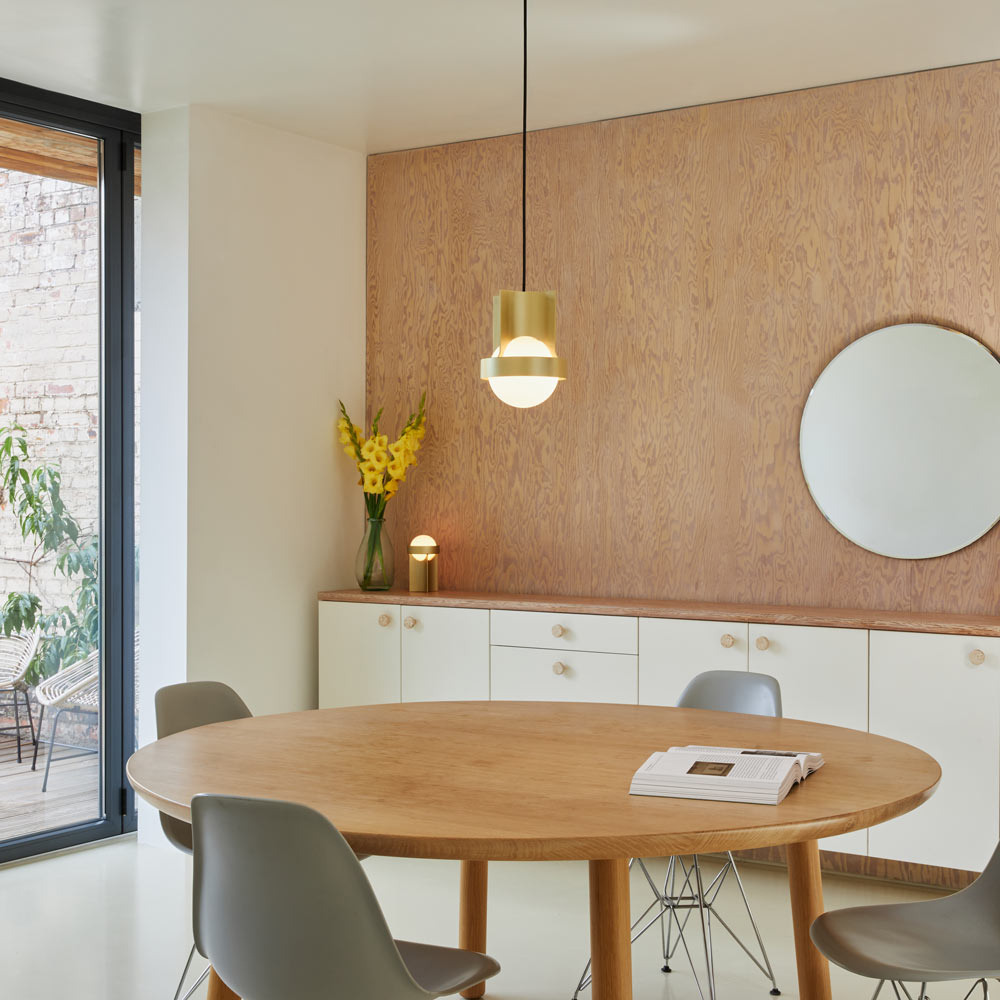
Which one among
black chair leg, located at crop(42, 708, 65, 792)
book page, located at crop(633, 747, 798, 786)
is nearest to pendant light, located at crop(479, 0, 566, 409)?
book page, located at crop(633, 747, 798, 786)

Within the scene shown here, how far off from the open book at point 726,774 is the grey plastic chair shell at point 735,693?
0.75m

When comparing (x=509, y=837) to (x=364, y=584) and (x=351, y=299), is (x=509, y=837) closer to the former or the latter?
(x=364, y=584)

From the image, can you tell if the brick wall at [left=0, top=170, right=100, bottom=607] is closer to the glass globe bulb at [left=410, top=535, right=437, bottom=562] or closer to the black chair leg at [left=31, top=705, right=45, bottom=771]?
the black chair leg at [left=31, top=705, right=45, bottom=771]

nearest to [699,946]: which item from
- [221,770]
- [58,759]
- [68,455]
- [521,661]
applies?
[521,661]

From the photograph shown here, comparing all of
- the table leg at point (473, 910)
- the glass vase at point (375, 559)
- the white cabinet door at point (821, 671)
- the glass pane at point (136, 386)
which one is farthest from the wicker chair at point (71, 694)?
the white cabinet door at point (821, 671)

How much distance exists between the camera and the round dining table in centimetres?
180

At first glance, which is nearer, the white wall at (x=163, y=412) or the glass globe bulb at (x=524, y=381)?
the glass globe bulb at (x=524, y=381)

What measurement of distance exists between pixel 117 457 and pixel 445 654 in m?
1.42

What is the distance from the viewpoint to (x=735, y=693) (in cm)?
307

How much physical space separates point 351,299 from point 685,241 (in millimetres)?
1447

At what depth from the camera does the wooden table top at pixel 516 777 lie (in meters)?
1.79

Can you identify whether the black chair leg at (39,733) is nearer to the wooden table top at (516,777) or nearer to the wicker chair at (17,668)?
the wicker chair at (17,668)

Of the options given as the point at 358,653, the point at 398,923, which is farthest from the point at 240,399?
the point at 398,923

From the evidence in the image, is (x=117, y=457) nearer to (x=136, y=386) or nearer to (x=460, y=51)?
(x=136, y=386)
